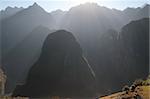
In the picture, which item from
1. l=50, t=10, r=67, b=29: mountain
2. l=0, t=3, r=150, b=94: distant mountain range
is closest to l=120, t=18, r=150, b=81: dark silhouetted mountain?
l=0, t=3, r=150, b=94: distant mountain range

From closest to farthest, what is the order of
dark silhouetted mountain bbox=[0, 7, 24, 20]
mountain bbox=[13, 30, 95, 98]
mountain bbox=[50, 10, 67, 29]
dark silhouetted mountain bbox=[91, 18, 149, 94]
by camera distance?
1. mountain bbox=[13, 30, 95, 98]
2. dark silhouetted mountain bbox=[91, 18, 149, 94]
3. mountain bbox=[50, 10, 67, 29]
4. dark silhouetted mountain bbox=[0, 7, 24, 20]

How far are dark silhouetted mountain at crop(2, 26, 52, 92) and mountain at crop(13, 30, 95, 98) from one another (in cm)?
3379

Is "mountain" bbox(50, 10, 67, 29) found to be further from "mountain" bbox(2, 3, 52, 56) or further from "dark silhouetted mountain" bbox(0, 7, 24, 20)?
"dark silhouetted mountain" bbox(0, 7, 24, 20)

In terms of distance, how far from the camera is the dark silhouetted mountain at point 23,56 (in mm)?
119875

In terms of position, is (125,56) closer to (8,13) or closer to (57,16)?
(57,16)

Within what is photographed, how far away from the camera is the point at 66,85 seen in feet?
228

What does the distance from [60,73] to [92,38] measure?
52717 millimetres

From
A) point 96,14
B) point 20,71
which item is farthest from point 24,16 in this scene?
point 20,71

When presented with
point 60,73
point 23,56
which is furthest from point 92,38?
point 60,73

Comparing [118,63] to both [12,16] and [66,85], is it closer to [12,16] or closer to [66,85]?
[66,85]

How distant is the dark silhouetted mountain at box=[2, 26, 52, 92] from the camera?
119875 mm

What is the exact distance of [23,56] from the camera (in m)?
132

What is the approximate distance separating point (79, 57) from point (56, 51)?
549 cm

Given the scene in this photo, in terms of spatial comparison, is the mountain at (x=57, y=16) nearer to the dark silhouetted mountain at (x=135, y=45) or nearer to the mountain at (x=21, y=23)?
the mountain at (x=21, y=23)
